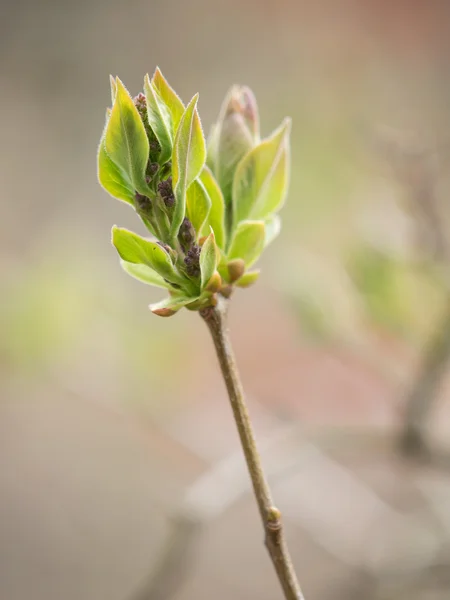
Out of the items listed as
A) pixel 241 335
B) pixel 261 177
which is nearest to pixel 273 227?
pixel 261 177

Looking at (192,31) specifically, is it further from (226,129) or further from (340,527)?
(226,129)

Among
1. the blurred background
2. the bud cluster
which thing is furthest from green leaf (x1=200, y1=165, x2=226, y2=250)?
the blurred background

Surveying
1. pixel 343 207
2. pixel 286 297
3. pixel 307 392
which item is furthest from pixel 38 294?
pixel 307 392

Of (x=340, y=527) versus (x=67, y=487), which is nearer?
(x=340, y=527)

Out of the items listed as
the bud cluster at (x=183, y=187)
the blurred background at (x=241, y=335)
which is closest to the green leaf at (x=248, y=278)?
the bud cluster at (x=183, y=187)

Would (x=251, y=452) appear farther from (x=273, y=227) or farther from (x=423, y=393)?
(x=423, y=393)

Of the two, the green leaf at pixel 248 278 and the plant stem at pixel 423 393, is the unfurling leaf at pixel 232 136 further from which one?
the plant stem at pixel 423 393
